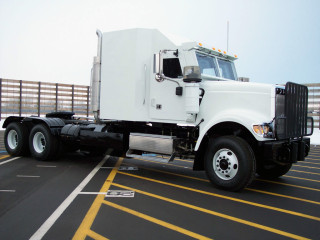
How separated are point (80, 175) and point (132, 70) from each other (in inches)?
105

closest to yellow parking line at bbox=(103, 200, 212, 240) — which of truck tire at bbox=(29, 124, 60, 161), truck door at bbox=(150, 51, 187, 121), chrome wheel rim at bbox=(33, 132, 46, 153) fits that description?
truck door at bbox=(150, 51, 187, 121)

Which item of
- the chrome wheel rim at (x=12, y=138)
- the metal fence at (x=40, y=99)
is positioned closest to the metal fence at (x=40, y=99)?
the metal fence at (x=40, y=99)

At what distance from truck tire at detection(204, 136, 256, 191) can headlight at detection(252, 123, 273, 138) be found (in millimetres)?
311

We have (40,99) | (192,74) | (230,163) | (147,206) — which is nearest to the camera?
(147,206)

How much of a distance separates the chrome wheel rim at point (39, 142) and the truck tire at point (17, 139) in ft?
1.93

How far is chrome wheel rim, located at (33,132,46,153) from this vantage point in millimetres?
9125

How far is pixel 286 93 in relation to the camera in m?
5.70

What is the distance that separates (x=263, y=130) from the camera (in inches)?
218

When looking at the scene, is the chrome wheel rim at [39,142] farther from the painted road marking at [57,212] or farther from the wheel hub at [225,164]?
the wheel hub at [225,164]

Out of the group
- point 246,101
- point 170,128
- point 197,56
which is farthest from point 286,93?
point 170,128

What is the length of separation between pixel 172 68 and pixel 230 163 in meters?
2.40

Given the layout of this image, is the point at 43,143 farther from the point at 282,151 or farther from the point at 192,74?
the point at 282,151

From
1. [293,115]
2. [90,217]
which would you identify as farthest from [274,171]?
[90,217]

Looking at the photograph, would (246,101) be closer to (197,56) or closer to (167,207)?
(197,56)
